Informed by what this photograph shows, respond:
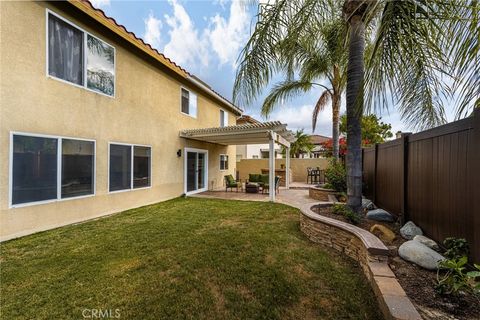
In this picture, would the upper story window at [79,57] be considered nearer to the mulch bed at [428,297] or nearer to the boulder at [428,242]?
the mulch bed at [428,297]

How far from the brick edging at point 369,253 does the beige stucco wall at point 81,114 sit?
6772mm

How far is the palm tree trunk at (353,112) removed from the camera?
470cm

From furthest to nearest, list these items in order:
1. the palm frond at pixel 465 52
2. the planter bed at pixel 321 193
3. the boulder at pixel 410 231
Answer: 1. the planter bed at pixel 321 193
2. the boulder at pixel 410 231
3. the palm frond at pixel 465 52

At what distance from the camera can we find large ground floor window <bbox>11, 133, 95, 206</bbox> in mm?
5238

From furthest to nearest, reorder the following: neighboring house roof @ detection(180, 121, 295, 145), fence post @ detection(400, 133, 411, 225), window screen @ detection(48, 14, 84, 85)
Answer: neighboring house roof @ detection(180, 121, 295, 145)
window screen @ detection(48, 14, 84, 85)
fence post @ detection(400, 133, 411, 225)

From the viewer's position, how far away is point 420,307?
239 centimetres

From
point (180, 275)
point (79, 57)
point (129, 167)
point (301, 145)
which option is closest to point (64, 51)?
point (79, 57)

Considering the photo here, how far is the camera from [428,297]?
2568 mm

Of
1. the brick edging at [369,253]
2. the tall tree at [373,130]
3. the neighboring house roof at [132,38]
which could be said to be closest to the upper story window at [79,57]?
the neighboring house roof at [132,38]

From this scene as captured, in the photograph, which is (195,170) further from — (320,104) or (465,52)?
(465,52)

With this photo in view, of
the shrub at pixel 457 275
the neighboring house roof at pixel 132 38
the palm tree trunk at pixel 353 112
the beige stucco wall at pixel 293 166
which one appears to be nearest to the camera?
the shrub at pixel 457 275

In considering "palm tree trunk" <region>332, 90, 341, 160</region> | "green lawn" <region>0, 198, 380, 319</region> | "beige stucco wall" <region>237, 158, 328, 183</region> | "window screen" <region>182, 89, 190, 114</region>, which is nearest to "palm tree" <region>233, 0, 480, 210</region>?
"green lawn" <region>0, 198, 380, 319</region>

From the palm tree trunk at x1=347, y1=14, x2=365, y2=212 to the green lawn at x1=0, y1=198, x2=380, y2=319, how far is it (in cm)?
162

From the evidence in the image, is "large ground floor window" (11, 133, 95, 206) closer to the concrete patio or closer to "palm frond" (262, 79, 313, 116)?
the concrete patio
